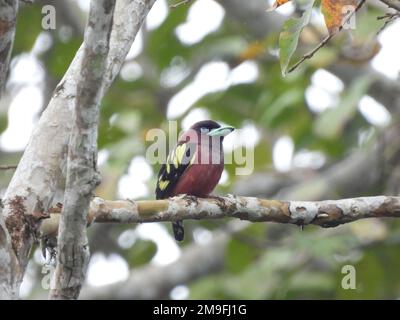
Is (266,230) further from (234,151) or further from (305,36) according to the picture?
(305,36)

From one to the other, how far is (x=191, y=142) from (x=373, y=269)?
292cm

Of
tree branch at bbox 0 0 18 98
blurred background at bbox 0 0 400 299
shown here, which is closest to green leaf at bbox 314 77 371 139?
blurred background at bbox 0 0 400 299

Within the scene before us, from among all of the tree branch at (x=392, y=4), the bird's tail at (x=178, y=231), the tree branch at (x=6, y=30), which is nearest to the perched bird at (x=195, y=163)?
the bird's tail at (x=178, y=231)

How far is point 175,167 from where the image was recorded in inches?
239

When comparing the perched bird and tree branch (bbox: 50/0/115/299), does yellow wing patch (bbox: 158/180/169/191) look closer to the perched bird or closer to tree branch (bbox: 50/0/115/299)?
the perched bird

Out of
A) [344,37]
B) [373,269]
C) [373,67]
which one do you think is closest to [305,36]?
[344,37]

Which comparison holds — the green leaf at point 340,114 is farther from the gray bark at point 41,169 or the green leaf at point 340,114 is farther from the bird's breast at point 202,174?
the gray bark at point 41,169

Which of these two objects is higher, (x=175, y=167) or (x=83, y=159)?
(x=175, y=167)

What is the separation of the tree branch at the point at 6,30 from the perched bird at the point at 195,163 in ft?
7.69

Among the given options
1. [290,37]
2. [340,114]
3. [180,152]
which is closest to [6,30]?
[290,37]

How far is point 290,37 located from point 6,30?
1.32 metres

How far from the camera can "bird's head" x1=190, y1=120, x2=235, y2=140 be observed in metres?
6.03

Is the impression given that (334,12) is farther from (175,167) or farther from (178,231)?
(178,231)

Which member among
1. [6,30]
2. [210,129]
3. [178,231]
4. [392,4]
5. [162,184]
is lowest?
[6,30]
